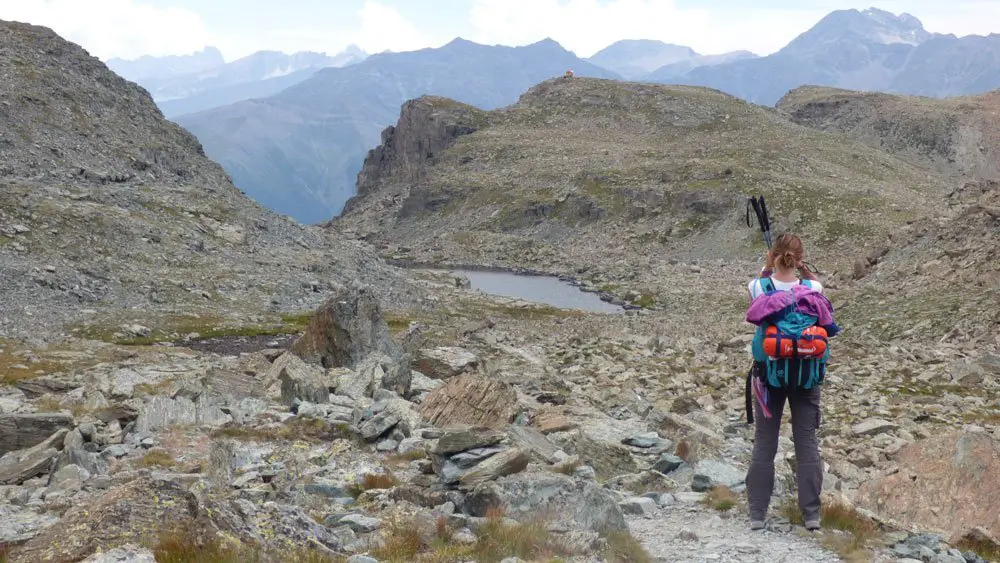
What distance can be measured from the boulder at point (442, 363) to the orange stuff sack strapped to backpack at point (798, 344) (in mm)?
18923

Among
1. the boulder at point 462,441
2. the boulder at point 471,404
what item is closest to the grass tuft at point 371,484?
the boulder at point 462,441

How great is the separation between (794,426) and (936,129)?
192092mm

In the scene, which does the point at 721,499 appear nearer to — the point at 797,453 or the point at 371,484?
the point at 797,453

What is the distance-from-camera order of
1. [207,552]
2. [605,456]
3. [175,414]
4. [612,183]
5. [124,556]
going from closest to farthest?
[124,556]
[207,552]
[605,456]
[175,414]
[612,183]

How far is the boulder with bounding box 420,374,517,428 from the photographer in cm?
1830

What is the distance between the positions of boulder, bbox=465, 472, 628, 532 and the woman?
77.0 inches

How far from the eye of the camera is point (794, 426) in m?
10.5

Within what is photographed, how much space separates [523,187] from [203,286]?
317ft

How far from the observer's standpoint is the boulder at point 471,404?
60.0 ft

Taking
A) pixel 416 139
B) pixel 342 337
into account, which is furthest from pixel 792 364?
pixel 416 139

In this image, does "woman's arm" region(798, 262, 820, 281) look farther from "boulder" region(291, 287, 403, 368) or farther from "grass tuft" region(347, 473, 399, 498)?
"boulder" region(291, 287, 403, 368)

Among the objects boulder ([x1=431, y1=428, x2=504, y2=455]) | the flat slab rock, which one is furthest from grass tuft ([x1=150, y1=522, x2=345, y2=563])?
boulder ([x1=431, y1=428, x2=504, y2=455])

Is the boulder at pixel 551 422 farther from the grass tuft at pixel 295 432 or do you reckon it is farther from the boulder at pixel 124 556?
the boulder at pixel 124 556

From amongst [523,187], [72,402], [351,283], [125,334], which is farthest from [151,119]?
[523,187]
